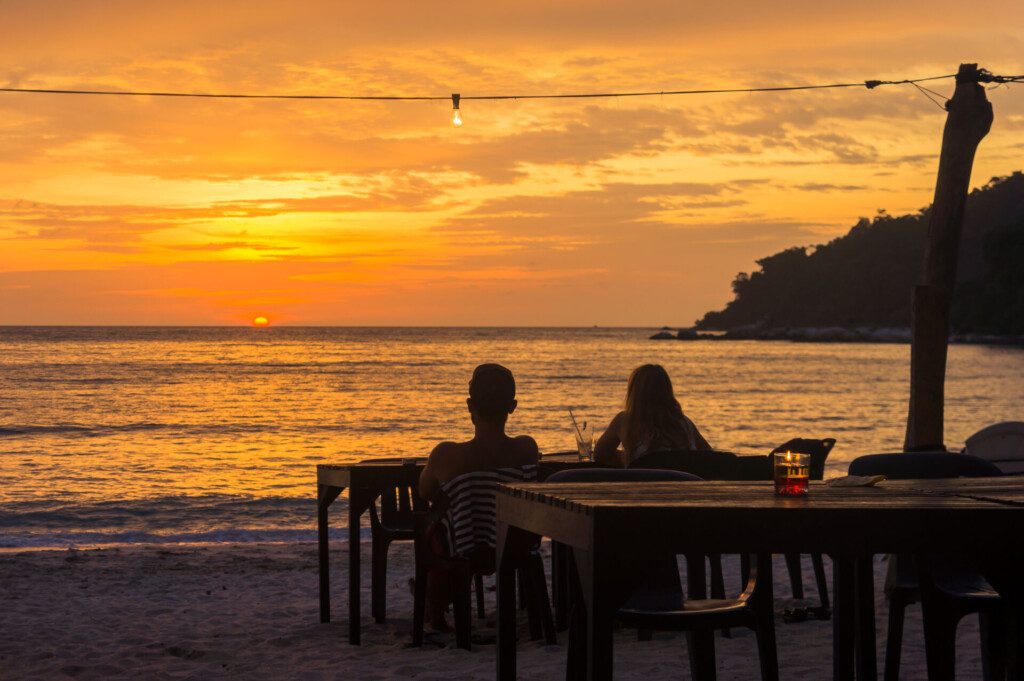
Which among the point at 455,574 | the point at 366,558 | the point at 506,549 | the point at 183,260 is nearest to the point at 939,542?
the point at 506,549

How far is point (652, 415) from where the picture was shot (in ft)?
17.8

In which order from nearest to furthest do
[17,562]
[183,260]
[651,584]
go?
[651,584], [17,562], [183,260]

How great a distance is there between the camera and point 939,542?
2.73m

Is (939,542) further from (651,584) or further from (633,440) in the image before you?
(633,440)

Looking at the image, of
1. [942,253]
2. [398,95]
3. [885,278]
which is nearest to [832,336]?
[885,278]

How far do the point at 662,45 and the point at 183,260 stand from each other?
5393 centimetres

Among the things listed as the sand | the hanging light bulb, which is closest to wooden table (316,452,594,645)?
the sand

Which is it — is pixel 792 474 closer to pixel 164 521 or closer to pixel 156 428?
pixel 164 521

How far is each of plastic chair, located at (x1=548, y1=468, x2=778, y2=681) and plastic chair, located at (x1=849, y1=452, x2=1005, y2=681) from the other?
521 mm

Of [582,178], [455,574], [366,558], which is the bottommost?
[366,558]

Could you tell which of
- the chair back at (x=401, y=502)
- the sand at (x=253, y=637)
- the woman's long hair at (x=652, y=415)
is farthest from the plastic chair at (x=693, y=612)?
the chair back at (x=401, y=502)

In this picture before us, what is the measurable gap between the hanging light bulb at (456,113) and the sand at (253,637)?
3759mm

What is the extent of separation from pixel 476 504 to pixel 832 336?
121m

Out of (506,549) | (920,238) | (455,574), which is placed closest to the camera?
(506,549)
